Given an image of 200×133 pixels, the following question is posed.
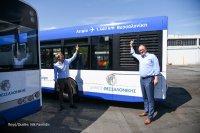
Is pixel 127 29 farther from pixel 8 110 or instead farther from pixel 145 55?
pixel 8 110

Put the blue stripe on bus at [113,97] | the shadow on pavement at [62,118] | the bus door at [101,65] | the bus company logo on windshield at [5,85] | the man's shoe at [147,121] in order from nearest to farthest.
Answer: the bus company logo on windshield at [5,85], the shadow on pavement at [62,118], the man's shoe at [147,121], the blue stripe on bus at [113,97], the bus door at [101,65]

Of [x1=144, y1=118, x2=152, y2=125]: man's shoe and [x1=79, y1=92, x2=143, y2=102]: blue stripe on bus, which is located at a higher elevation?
[x1=79, y1=92, x2=143, y2=102]: blue stripe on bus

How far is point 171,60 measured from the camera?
4456cm

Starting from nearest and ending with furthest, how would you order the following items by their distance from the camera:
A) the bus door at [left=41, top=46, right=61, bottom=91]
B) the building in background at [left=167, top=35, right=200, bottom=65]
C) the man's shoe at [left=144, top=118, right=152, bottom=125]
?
the man's shoe at [left=144, top=118, right=152, bottom=125], the bus door at [left=41, top=46, right=61, bottom=91], the building in background at [left=167, top=35, right=200, bottom=65]

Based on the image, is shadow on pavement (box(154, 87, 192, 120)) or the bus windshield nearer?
the bus windshield

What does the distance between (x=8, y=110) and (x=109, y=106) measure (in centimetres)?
403

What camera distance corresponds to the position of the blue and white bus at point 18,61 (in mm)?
4176

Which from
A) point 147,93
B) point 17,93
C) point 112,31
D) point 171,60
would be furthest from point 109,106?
point 171,60

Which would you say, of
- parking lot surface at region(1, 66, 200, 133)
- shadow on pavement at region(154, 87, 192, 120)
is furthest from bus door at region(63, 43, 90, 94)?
shadow on pavement at region(154, 87, 192, 120)

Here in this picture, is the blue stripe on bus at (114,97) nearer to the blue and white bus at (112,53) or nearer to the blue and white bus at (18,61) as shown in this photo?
the blue and white bus at (112,53)

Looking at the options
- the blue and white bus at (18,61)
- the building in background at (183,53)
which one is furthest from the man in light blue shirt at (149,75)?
the building in background at (183,53)

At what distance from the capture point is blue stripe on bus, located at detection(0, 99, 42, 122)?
164 inches

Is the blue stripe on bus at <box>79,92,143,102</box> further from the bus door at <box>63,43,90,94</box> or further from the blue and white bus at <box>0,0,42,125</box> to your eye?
the blue and white bus at <box>0,0,42,125</box>

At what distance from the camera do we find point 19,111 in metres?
4.53
